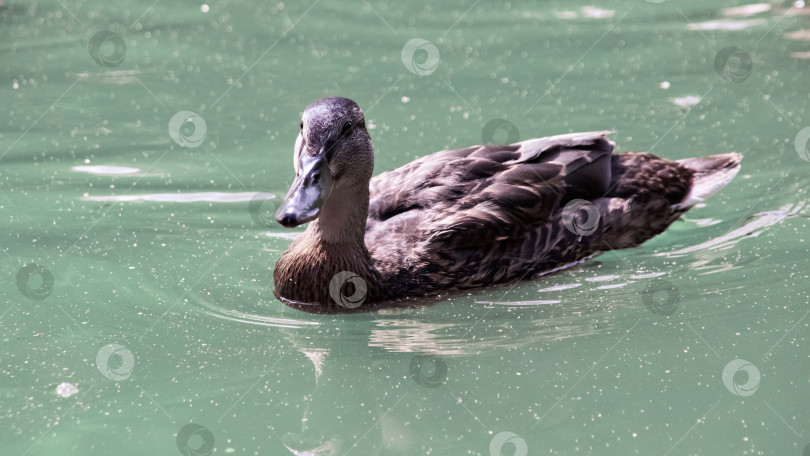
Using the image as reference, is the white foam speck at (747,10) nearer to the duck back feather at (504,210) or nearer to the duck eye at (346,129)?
the duck back feather at (504,210)

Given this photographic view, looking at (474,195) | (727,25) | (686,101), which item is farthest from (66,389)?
(727,25)

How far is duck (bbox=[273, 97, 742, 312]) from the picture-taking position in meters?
5.71

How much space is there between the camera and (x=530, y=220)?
21.1 feet

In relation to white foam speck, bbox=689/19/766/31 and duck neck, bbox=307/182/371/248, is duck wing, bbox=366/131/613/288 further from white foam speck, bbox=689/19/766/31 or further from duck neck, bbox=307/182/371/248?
white foam speck, bbox=689/19/766/31

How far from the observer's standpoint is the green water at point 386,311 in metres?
4.74

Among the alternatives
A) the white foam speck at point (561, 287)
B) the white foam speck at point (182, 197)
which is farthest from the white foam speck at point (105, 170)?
the white foam speck at point (561, 287)

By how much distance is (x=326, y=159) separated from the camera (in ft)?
18.2

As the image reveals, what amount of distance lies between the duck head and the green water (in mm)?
738

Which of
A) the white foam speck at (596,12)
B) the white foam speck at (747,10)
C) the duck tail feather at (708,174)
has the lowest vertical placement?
the duck tail feather at (708,174)

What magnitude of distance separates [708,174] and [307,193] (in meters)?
3.38

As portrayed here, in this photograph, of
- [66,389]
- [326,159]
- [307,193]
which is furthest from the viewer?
[326,159]

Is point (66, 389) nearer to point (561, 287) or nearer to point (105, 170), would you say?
point (561, 287)

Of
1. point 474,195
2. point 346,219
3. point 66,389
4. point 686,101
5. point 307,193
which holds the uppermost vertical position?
point 686,101

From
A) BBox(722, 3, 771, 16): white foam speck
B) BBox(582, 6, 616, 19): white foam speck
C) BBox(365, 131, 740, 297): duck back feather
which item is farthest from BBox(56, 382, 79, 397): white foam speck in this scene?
BBox(722, 3, 771, 16): white foam speck
